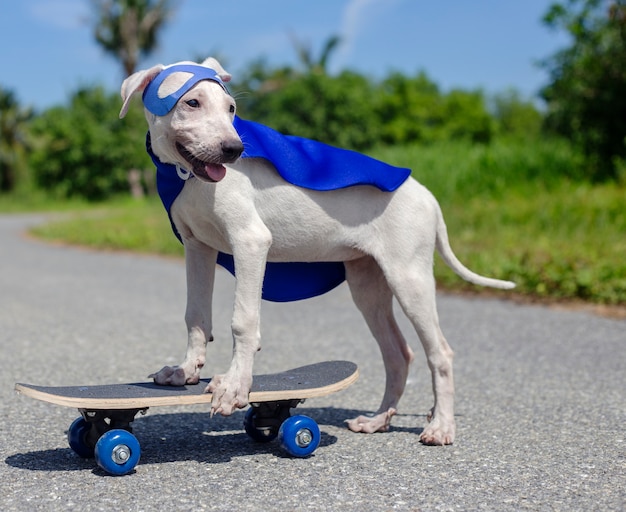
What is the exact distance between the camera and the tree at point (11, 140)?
139 ft

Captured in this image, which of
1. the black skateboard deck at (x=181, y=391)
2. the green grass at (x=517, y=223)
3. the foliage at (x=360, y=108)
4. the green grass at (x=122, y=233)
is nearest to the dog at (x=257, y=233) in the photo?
the black skateboard deck at (x=181, y=391)

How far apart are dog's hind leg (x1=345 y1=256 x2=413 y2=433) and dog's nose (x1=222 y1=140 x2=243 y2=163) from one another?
46.3 inches

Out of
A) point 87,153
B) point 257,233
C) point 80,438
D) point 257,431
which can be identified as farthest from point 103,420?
point 87,153

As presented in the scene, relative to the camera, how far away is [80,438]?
138 inches

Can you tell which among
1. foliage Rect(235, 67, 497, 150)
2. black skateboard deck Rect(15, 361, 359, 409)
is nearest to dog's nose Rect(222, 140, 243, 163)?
black skateboard deck Rect(15, 361, 359, 409)

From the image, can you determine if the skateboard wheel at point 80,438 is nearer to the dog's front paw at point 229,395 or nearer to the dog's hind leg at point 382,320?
the dog's front paw at point 229,395

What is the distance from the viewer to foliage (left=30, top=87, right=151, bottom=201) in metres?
35.1

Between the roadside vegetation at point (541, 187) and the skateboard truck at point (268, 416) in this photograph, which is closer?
the skateboard truck at point (268, 416)

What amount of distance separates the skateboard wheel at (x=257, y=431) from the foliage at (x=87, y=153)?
105 ft

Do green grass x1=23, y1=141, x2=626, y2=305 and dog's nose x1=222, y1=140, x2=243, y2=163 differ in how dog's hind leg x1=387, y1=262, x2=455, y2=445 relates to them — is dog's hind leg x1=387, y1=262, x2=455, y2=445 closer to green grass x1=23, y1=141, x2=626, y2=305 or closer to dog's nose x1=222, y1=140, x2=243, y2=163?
dog's nose x1=222, y1=140, x2=243, y2=163

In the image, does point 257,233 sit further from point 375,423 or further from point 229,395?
point 375,423

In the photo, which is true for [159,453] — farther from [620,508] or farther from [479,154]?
[479,154]

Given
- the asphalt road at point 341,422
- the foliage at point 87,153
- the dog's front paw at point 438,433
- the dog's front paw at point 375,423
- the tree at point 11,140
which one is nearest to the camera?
the asphalt road at point 341,422

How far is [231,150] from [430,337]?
1.45 meters
